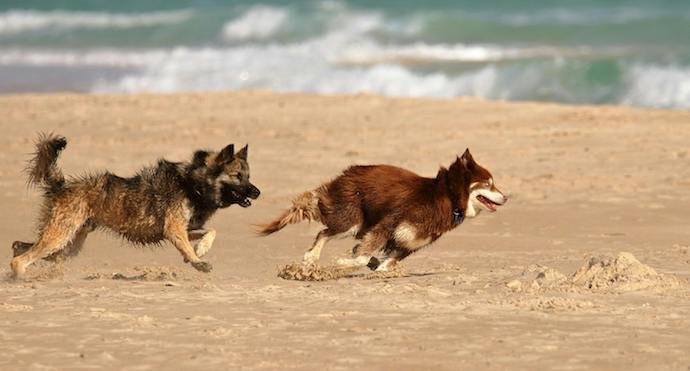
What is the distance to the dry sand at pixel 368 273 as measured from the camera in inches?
265

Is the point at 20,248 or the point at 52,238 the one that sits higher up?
the point at 52,238

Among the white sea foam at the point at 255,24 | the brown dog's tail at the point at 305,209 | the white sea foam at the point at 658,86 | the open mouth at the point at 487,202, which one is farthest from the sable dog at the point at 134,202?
the white sea foam at the point at 255,24

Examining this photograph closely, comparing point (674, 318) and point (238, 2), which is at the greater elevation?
point (238, 2)

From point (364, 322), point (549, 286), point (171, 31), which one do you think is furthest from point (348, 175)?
point (171, 31)

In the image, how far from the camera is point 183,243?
365 inches

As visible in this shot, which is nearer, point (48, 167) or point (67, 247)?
point (48, 167)

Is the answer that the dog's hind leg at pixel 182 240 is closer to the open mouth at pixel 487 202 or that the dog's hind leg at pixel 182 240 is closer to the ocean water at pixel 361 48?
the open mouth at pixel 487 202

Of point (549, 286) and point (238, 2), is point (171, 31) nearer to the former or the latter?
point (238, 2)

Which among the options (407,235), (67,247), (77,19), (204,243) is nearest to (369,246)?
(407,235)

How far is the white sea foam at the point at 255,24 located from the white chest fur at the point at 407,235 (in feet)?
102

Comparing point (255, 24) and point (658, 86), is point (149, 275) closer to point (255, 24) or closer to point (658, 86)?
point (658, 86)

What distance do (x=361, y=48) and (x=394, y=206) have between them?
26.3 m

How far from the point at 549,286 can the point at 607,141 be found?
8011 mm

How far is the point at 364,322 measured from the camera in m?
7.27
